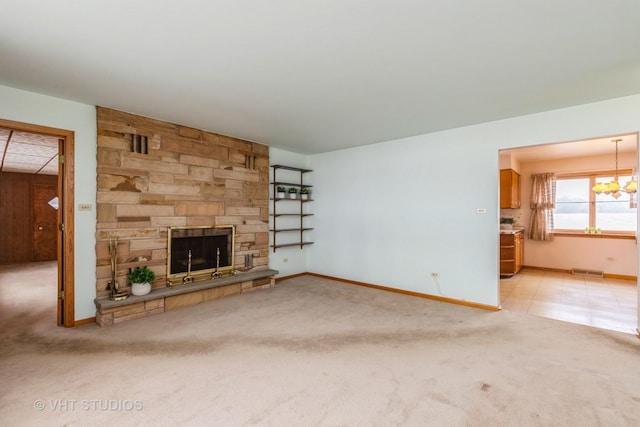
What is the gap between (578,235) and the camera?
6328 mm

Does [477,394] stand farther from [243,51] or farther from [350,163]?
[350,163]

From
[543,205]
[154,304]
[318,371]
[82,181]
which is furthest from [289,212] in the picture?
[543,205]

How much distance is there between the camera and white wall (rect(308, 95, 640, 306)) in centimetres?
366

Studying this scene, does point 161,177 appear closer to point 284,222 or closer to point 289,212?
point 284,222

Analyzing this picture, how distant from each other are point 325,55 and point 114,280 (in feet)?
11.5

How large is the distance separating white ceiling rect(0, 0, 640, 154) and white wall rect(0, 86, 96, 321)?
0.21 metres

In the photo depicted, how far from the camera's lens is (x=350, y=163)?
18.5 ft

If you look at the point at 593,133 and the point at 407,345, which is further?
the point at 593,133

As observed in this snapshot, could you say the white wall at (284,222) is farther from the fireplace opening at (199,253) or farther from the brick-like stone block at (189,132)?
the brick-like stone block at (189,132)

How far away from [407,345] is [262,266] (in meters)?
3.15

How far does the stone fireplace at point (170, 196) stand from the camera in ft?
12.0

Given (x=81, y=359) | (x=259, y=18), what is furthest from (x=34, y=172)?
(x=259, y=18)

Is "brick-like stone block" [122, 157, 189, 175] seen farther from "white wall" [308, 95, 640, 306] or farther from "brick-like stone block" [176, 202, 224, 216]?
"white wall" [308, 95, 640, 306]

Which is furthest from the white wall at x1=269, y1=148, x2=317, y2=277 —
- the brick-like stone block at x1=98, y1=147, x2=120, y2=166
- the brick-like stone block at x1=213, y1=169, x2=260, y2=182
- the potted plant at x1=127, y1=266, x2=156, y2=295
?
the brick-like stone block at x1=98, y1=147, x2=120, y2=166
